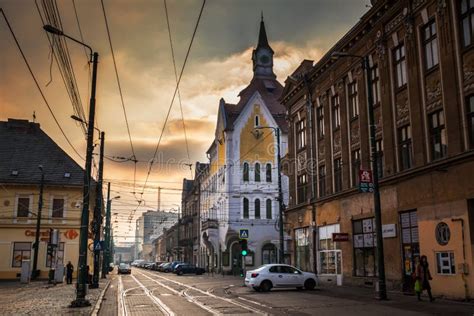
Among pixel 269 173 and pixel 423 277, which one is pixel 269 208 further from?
pixel 423 277

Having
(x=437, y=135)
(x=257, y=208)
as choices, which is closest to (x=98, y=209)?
(x=437, y=135)

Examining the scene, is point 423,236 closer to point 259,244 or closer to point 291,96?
point 291,96

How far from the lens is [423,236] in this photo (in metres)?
23.0

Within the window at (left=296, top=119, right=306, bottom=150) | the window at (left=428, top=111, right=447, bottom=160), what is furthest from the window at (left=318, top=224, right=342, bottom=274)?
the window at (left=428, top=111, right=447, bottom=160)

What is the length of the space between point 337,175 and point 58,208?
2889 cm

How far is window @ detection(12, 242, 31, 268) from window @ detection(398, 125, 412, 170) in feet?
118

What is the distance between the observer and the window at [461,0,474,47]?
2064 cm

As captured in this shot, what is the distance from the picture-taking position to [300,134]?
40.2 m

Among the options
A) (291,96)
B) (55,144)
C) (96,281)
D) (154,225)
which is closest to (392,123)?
(291,96)

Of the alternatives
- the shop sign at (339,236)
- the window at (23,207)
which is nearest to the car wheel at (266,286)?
the shop sign at (339,236)

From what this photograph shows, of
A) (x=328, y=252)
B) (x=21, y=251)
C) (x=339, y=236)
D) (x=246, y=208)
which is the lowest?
(x=328, y=252)

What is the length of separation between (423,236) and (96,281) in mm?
19623

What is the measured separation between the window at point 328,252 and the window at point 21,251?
27836 mm

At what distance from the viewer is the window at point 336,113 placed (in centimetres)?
3322
